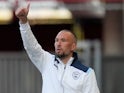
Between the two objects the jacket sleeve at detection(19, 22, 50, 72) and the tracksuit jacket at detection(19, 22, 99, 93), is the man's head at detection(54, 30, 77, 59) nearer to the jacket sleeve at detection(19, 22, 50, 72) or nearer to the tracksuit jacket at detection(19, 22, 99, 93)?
the tracksuit jacket at detection(19, 22, 99, 93)

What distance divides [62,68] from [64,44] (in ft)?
0.87

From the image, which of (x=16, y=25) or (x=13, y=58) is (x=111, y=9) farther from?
(x=13, y=58)

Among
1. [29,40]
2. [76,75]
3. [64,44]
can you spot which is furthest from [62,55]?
[29,40]

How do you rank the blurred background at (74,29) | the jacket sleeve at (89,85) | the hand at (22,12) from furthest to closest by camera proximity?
the blurred background at (74,29), the jacket sleeve at (89,85), the hand at (22,12)

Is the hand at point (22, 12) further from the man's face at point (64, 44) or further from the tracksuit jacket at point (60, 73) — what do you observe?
the man's face at point (64, 44)

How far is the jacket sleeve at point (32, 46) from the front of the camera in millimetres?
7737

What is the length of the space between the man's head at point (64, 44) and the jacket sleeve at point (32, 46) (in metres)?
0.24

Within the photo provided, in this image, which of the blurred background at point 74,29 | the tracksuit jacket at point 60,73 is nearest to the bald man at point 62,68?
the tracksuit jacket at point 60,73

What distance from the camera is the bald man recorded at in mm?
7739

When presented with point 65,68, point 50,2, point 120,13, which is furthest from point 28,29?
point 120,13

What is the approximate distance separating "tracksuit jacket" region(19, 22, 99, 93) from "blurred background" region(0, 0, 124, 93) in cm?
567

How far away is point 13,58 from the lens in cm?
1376

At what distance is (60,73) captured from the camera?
7840mm

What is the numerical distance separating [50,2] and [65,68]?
8148 mm
